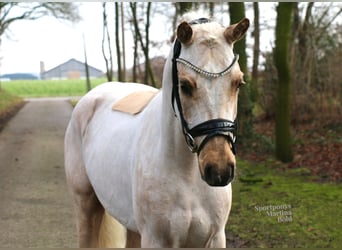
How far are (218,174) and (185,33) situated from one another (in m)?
0.51

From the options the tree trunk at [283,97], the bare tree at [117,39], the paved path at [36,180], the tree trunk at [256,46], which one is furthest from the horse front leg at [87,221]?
the tree trunk at [283,97]

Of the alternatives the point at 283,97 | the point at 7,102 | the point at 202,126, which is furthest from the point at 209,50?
the point at 283,97

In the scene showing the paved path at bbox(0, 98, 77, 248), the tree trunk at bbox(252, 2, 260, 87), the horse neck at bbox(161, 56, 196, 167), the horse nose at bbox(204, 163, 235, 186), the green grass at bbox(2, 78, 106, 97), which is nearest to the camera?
the horse nose at bbox(204, 163, 235, 186)

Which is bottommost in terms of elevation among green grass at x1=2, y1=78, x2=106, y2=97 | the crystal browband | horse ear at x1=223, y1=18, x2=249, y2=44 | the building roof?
green grass at x1=2, y1=78, x2=106, y2=97

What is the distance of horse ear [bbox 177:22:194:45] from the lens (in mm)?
1712

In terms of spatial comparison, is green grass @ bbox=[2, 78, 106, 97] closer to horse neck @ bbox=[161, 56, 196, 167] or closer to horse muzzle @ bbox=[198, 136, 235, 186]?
horse neck @ bbox=[161, 56, 196, 167]

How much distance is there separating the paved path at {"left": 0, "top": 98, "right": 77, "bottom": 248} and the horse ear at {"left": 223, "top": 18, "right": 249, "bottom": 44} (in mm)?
2535

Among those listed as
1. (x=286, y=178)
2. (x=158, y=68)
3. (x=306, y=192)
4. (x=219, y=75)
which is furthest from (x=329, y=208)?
(x=219, y=75)

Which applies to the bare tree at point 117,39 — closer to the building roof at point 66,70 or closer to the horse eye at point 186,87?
the building roof at point 66,70

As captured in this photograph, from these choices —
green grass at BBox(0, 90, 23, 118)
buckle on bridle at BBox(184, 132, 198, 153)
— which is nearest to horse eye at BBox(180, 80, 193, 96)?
buckle on bridle at BBox(184, 132, 198, 153)

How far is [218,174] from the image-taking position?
161 cm

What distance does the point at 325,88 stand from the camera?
22.4 feet

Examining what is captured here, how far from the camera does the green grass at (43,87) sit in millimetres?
4133

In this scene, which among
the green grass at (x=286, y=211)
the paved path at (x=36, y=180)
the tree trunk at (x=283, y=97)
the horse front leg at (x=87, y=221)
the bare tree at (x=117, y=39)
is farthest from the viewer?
the tree trunk at (x=283, y=97)
